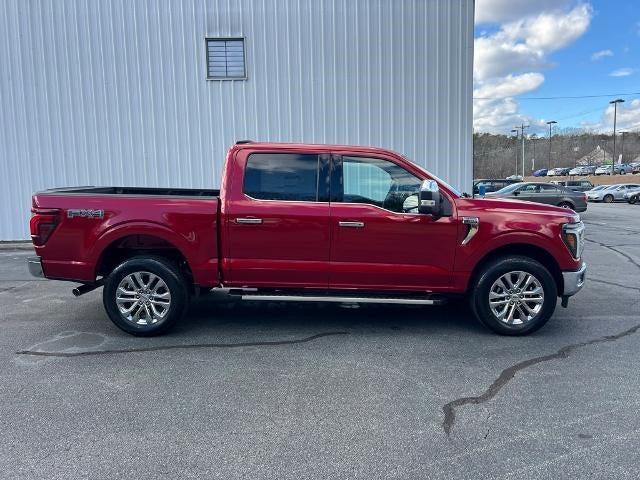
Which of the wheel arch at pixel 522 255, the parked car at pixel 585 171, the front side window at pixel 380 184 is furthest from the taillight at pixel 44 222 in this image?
the parked car at pixel 585 171

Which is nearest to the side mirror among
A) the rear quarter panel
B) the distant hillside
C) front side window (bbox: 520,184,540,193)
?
the rear quarter panel

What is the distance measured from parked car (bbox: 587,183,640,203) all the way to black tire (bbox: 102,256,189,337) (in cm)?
3954

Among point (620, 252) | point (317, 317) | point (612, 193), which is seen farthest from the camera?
point (612, 193)

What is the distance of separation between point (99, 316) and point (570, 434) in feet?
16.9

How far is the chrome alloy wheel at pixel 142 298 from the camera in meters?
4.91

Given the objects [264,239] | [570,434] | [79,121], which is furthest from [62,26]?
[570,434]

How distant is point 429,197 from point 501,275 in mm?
1229

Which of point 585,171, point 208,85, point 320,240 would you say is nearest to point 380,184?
point 320,240

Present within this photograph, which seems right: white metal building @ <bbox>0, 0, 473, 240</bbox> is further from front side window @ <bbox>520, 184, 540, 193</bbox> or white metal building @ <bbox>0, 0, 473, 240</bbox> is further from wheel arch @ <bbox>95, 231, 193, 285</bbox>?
front side window @ <bbox>520, 184, 540, 193</bbox>

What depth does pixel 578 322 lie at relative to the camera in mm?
5508

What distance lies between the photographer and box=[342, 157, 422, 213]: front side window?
490 cm

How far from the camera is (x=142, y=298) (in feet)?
16.2

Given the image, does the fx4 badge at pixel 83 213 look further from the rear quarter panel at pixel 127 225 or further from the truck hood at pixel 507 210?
the truck hood at pixel 507 210

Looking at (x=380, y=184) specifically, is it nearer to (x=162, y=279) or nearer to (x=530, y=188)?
(x=162, y=279)
